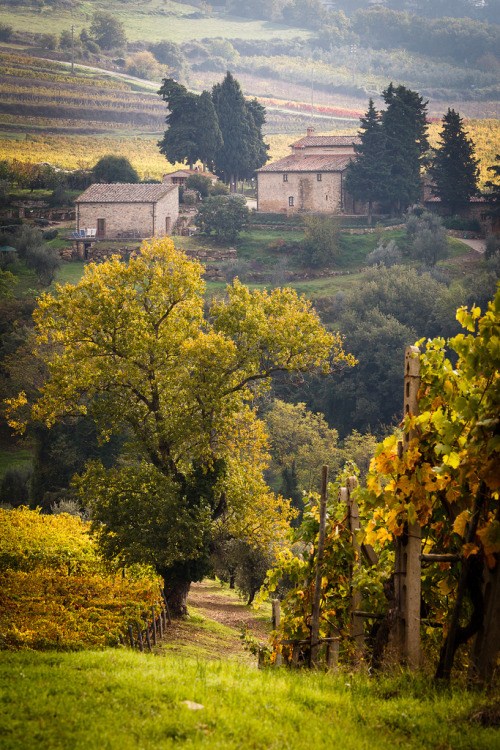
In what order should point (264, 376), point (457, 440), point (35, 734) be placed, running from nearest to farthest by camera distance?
point (35, 734), point (457, 440), point (264, 376)

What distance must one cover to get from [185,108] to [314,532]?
249 ft

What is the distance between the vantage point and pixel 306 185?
243 ft

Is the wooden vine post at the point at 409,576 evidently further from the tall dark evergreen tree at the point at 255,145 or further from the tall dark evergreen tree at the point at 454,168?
the tall dark evergreen tree at the point at 255,145

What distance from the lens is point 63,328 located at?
18047mm

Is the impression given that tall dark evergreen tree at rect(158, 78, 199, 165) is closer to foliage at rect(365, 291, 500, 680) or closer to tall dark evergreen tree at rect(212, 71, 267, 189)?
tall dark evergreen tree at rect(212, 71, 267, 189)

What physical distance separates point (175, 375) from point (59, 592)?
245 inches

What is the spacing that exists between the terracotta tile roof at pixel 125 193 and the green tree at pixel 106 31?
60108mm

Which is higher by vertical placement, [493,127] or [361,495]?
[493,127]

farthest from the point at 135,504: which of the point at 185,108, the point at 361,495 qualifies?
the point at 185,108

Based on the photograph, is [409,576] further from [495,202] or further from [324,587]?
[495,202]

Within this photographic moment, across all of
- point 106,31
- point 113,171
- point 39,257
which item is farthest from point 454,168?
point 106,31

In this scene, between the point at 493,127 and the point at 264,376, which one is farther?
the point at 493,127

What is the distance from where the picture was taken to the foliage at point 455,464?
5.33m

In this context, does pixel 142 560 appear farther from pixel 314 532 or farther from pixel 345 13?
pixel 345 13
